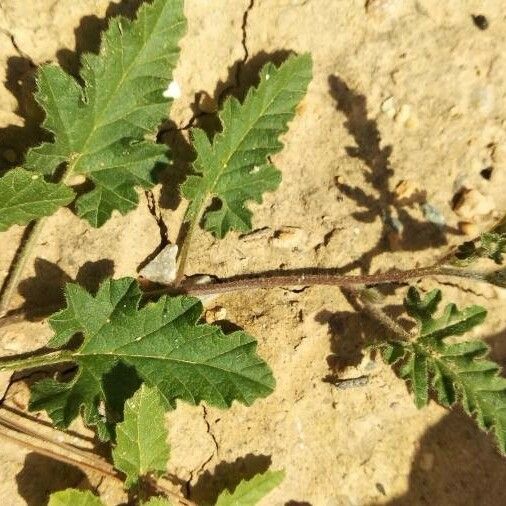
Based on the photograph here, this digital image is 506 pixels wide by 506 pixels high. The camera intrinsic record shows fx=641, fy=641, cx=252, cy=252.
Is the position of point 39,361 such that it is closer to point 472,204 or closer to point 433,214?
point 433,214

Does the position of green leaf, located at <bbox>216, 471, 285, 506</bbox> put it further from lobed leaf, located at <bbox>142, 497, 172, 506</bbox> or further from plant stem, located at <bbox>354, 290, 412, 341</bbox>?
plant stem, located at <bbox>354, 290, 412, 341</bbox>

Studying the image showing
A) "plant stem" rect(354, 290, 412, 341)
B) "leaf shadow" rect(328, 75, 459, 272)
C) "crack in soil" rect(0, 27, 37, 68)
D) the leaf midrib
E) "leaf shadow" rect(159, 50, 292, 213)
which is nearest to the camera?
"crack in soil" rect(0, 27, 37, 68)

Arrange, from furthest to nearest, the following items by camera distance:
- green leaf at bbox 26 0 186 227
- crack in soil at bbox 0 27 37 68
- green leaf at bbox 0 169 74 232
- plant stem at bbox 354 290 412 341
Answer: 1. plant stem at bbox 354 290 412 341
2. crack in soil at bbox 0 27 37 68
3. green leaf at bbox 26 0 186 227
4. green leaf at bbox 0 169 74 232

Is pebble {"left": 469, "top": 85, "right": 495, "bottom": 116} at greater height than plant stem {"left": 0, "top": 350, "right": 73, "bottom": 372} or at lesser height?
greater

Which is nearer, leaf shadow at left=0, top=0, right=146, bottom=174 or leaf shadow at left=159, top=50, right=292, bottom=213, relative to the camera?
leaf shadow at left=0, top=0, right=146, bottom=174

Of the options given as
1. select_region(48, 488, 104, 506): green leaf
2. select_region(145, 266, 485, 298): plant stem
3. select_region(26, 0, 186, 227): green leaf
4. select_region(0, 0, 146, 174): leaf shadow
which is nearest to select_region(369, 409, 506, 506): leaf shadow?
select_region(145, 266, 485, 298): plant stem

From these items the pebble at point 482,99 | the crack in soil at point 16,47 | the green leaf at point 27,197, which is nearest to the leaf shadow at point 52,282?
the green leaf at point 27,197

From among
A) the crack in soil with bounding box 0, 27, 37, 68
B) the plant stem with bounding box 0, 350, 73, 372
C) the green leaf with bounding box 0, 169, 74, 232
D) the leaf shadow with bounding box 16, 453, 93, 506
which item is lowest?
the leaf shadow with bounding box 16, 453, 93, 506

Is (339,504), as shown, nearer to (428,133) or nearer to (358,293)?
(358,293)
